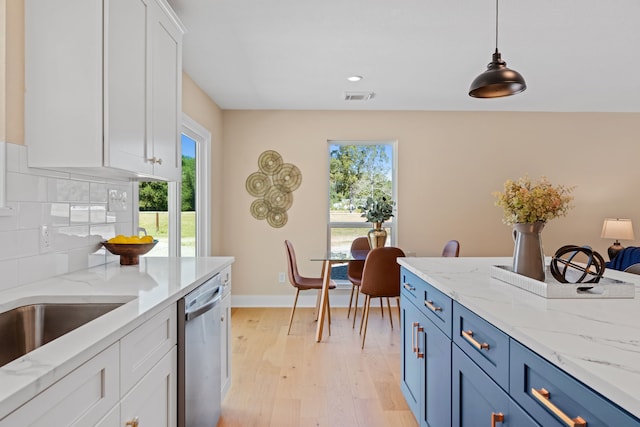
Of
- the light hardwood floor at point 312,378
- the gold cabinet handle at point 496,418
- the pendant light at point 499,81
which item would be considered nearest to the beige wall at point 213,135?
the light hardwood floor at point 312,378

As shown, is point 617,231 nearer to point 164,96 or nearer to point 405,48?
point 405,48

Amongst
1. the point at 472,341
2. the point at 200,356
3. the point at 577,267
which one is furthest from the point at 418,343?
the point at 200,356

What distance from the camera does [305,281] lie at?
3.98 metres

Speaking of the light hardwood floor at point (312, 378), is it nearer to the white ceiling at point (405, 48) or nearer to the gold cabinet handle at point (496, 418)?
the gold cabinet handle at point (496, 418)

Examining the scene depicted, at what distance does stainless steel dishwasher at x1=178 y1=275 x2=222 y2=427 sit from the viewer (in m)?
1.59

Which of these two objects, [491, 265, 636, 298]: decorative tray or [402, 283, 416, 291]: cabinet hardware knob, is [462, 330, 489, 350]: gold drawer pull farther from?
[402, 283, 416, 291]: cabinet hardware knob

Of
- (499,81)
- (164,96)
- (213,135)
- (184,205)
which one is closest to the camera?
(499,81)

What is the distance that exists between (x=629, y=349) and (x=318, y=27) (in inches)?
96.8

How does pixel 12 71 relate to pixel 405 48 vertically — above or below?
below

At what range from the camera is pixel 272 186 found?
4930mm

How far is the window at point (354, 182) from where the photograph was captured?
5.03 meters

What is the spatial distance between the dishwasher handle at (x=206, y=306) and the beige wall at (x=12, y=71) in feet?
3.13

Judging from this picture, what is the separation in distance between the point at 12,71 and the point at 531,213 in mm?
2080

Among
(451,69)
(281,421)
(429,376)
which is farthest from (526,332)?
(451,69)
